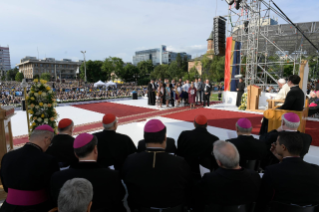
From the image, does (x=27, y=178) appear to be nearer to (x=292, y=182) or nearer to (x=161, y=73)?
(x=292, y=182)

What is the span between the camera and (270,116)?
4305 millimetres

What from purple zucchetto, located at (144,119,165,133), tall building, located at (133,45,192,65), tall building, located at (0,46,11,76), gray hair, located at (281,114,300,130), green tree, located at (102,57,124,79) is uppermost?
tall building, located at (133,45,192,65)

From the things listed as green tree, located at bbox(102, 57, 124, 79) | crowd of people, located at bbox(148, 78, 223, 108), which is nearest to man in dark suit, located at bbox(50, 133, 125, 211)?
crowd of people, located at bbox(148, 78, 223, 108)

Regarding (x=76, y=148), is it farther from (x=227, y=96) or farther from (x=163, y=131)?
(x=227, y=96)

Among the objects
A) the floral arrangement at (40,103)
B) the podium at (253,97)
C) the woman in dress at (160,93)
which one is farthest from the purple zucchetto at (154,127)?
the woman in dress at (160,93)

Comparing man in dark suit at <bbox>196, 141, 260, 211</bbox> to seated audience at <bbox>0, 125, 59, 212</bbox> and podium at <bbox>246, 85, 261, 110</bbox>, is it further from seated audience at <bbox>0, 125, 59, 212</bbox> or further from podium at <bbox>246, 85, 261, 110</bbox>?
podium at <bbox>246, 85, 261, 110</bbox>

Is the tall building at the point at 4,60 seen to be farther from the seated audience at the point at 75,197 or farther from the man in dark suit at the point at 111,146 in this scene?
the seated audience at the point at 75,197

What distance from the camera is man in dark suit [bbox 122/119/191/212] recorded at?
5.97 ft

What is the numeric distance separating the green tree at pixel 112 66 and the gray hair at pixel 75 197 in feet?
196

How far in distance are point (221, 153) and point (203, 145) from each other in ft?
3.39

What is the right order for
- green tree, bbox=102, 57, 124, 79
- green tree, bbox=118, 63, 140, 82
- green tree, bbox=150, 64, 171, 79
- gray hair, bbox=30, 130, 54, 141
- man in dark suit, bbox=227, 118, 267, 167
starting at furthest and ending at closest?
1. green tree, bbox=150, 64, 171, 79
2. green tree, bbox=118, 63, 140, 82
3. green tree, bbox=102, 57, 124, 79
4. man in dark suit, bbox=227, 118, 267, 167
5. gray hair, bbox=30, 130, 54, 141

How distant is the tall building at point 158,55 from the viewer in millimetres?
141100

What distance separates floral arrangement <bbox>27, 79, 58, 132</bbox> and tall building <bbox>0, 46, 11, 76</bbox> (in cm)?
119

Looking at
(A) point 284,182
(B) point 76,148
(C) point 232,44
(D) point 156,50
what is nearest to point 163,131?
(B) point 76,148
